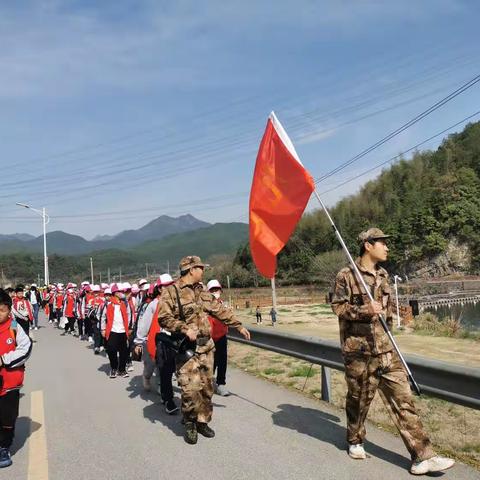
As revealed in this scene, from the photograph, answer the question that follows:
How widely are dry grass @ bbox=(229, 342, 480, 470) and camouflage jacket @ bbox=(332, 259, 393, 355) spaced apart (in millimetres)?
1225

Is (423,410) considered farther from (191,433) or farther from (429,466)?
(191,433)

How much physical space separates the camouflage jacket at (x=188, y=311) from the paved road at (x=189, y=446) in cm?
107

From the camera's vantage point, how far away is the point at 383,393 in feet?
15.9

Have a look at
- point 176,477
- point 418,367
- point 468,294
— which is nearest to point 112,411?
point 176,477

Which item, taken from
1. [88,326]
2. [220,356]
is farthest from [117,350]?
[88,326]

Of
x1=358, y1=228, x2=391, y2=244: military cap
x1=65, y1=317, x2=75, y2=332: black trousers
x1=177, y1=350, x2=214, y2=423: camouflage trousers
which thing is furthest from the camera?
x1=65, y1=317, x2=75, y2=332: black trousers

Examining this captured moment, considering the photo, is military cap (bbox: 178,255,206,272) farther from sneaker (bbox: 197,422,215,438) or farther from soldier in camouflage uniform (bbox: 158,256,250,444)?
sneaker (bbox: 197,422,215,438)

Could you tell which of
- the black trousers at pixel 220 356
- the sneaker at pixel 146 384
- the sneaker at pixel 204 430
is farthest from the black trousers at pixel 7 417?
the black trousers at pixel 220 356

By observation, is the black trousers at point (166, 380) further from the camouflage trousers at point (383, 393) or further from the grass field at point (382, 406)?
the camouflage trousers at point (383, 393)

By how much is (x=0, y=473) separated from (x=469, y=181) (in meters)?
116

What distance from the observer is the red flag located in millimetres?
5914

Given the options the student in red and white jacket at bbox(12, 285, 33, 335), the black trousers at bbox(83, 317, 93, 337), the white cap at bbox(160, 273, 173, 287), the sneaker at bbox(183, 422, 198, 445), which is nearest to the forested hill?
the black trousers at bbox(83, 317, 93, 337)

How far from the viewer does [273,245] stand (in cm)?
611

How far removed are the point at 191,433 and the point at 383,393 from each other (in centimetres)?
193
